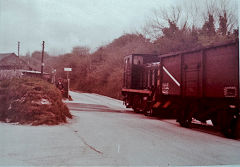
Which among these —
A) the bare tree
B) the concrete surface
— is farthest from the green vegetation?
the concrete surface

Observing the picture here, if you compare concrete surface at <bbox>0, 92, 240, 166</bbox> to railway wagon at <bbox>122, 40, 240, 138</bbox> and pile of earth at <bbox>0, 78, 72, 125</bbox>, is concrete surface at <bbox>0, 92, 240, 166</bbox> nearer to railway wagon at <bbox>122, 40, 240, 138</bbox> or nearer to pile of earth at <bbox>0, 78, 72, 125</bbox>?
pile of earth at <bbox>0, 78, 72, 125</bbox>

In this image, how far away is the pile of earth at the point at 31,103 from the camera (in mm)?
4316

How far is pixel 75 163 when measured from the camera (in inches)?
130

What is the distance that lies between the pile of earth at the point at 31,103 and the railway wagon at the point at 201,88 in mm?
3386

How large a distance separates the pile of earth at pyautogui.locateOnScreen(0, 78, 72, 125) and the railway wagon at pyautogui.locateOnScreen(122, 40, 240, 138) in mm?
3386

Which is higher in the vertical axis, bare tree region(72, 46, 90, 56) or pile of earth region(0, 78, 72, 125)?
bare tree region(72, 46, 90, 56)

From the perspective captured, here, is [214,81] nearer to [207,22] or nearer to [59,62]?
[207,22]

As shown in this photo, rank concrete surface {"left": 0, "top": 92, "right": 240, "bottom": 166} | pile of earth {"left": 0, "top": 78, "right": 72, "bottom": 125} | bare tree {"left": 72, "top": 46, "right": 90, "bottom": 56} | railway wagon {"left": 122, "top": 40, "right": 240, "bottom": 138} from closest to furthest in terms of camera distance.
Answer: concrete surface {"left": 0, "top": 92, "right": 240, "bottom": 166} → pile of earth {"left": 0, "top": 78, "right": 72, "bottom": 125} → bare tree {"left": 72, "top": 46, "right": 90, "bottom": 56} → railway wagon {"left": 122, "top": 40, "right": 240, "bottom": 138}

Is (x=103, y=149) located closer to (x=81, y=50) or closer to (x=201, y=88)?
(x=81, y=50)

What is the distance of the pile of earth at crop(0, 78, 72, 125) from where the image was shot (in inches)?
170

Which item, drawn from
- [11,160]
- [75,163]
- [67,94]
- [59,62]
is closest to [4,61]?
[59,62]

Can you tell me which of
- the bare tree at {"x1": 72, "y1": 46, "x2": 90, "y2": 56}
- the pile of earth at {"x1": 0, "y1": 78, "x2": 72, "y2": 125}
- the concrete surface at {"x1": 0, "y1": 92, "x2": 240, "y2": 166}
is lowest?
the concrete surface at {"x1": 0, "y1": 92, "x2": 240, "y2": 166}

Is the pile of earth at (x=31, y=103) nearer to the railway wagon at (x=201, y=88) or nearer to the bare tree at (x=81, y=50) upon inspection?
the bare tree at (x=81, y=50)

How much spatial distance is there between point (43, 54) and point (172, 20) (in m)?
3.52
